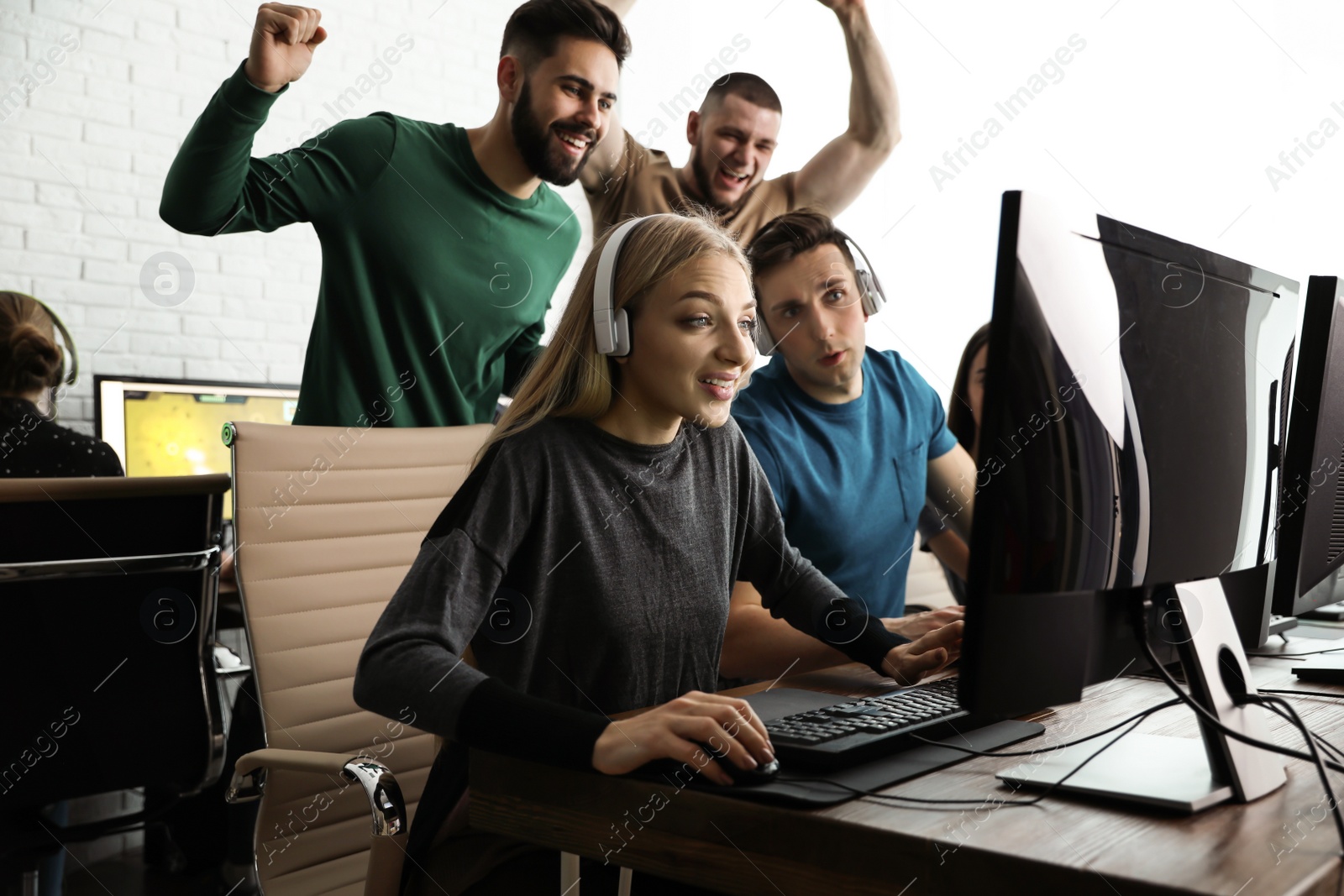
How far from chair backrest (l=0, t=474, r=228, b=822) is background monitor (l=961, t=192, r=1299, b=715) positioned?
1.32 metres

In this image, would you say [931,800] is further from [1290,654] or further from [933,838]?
[1290,654]

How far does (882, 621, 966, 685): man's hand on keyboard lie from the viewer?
44.2 inches

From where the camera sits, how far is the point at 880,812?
2.27ft

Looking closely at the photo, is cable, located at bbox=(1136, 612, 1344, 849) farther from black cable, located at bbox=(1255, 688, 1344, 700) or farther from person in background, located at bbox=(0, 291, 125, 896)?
person in background, located at bbox=(0, 291, 125, 896)

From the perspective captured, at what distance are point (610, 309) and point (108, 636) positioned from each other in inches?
41.4

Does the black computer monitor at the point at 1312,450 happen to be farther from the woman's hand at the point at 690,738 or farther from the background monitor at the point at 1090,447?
the woman's hand at the point at 690,738

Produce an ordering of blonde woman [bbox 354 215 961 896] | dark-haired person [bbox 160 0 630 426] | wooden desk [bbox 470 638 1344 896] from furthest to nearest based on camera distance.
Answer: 1. dark-haired person [bbox 160 0 630 426]
2. blonde woman [bbox 354 215 961 896]
3. wooden desk [bbox 470 638 1344 896]

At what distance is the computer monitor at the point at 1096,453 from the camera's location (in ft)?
2.18

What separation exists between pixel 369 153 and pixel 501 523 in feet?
4.78

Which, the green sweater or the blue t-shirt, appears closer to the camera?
the blue t-shirt

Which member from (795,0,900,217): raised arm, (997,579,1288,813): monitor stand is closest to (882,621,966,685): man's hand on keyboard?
(997,579,1288,813): monitor stand

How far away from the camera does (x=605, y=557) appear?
1177 mm

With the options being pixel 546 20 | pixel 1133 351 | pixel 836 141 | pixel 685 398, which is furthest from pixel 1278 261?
pixel 1133 351

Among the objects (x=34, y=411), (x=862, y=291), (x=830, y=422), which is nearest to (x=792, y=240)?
(x=862, y=291)
